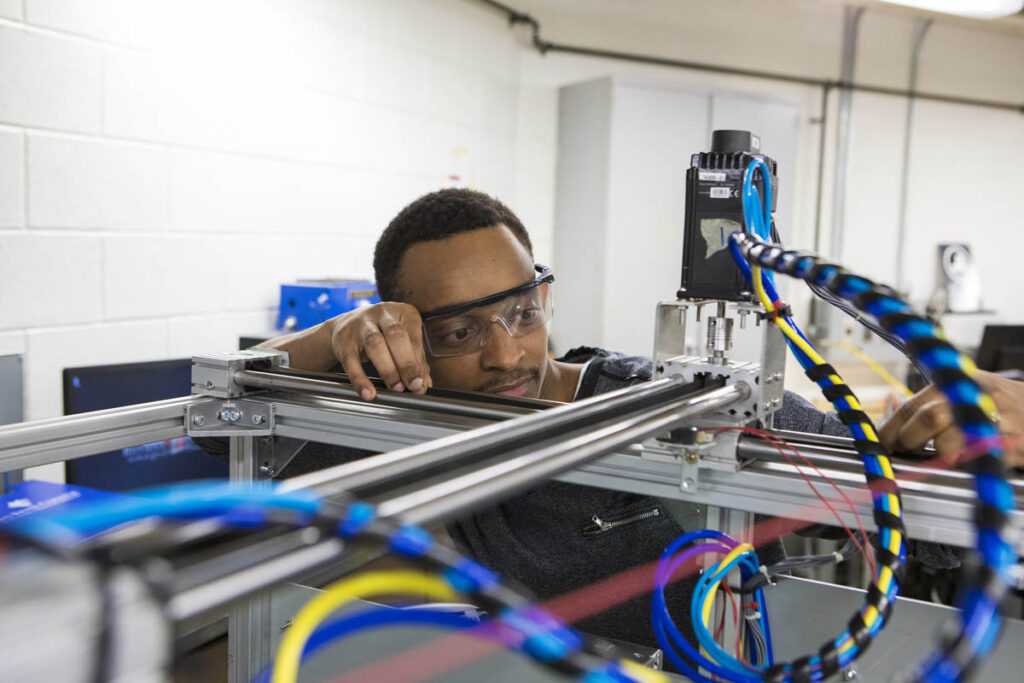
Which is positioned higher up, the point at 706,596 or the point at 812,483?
the point at 812,483

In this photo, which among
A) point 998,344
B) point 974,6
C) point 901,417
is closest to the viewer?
point 901,417

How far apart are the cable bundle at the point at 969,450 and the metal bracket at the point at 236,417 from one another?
0.68 m

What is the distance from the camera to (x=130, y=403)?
6.49 ft

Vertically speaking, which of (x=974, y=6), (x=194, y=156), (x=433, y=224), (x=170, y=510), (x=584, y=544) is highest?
(x=974, y=6)

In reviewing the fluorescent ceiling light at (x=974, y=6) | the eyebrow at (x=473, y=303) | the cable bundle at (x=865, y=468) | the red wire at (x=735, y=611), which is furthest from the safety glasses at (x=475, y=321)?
the fluorescent ceiling light at (x=974, y=6)

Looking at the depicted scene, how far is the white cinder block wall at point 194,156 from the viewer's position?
212 centimetres

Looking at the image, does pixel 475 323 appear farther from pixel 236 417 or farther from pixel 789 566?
pixel 789 566

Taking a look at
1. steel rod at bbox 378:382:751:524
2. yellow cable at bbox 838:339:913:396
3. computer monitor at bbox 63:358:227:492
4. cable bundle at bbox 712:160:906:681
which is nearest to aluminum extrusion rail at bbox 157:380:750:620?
steel rod at bbox 378:382:751:524

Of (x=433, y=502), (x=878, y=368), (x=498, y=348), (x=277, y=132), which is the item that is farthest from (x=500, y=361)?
(x=878, y=368)

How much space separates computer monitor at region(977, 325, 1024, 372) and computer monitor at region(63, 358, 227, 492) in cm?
312

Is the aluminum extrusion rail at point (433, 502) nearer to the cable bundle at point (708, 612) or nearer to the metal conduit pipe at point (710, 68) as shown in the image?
the cable bundle at point (708, 612)

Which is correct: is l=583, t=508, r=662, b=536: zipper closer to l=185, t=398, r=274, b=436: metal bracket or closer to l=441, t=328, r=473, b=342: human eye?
l=441, t=328, r=473, b=342: human eye

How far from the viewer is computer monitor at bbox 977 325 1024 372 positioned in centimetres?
353

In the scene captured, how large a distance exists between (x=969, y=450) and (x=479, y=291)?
3.29 ft
